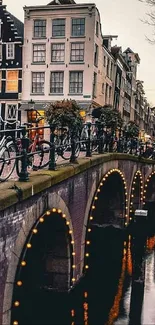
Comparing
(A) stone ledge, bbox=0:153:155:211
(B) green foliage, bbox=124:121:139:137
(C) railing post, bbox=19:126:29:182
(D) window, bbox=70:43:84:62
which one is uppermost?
(D) window, bbox=70:43:84:62

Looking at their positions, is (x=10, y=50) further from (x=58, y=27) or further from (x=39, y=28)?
(x=58, y=27)

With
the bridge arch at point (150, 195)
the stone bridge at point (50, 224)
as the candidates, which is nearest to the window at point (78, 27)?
the bridge arch at point (150, 195)

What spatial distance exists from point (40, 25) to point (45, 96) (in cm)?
597

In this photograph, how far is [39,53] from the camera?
3516cm

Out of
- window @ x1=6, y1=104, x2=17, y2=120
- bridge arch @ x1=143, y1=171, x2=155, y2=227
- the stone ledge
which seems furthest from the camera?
window @ x1=6, y1=104, x2=17, y2=120

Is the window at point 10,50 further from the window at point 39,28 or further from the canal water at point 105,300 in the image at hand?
the canal water at point 105,300

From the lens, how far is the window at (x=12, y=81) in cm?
3603

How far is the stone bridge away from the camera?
6.36 meters

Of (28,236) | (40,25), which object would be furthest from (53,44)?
(28,236)

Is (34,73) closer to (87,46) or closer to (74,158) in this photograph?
(87,46)

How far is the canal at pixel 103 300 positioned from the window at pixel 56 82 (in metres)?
22.4

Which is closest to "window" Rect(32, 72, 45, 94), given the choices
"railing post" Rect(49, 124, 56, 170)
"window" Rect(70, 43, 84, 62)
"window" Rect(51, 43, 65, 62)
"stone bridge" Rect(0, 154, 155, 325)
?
"window" Rect(51, 43, 65, 62)

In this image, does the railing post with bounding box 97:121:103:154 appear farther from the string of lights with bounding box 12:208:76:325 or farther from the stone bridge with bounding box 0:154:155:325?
the string of lights with bounding box 12:208:76:325

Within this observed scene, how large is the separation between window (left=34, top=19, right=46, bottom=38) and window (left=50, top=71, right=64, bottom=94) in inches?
135
